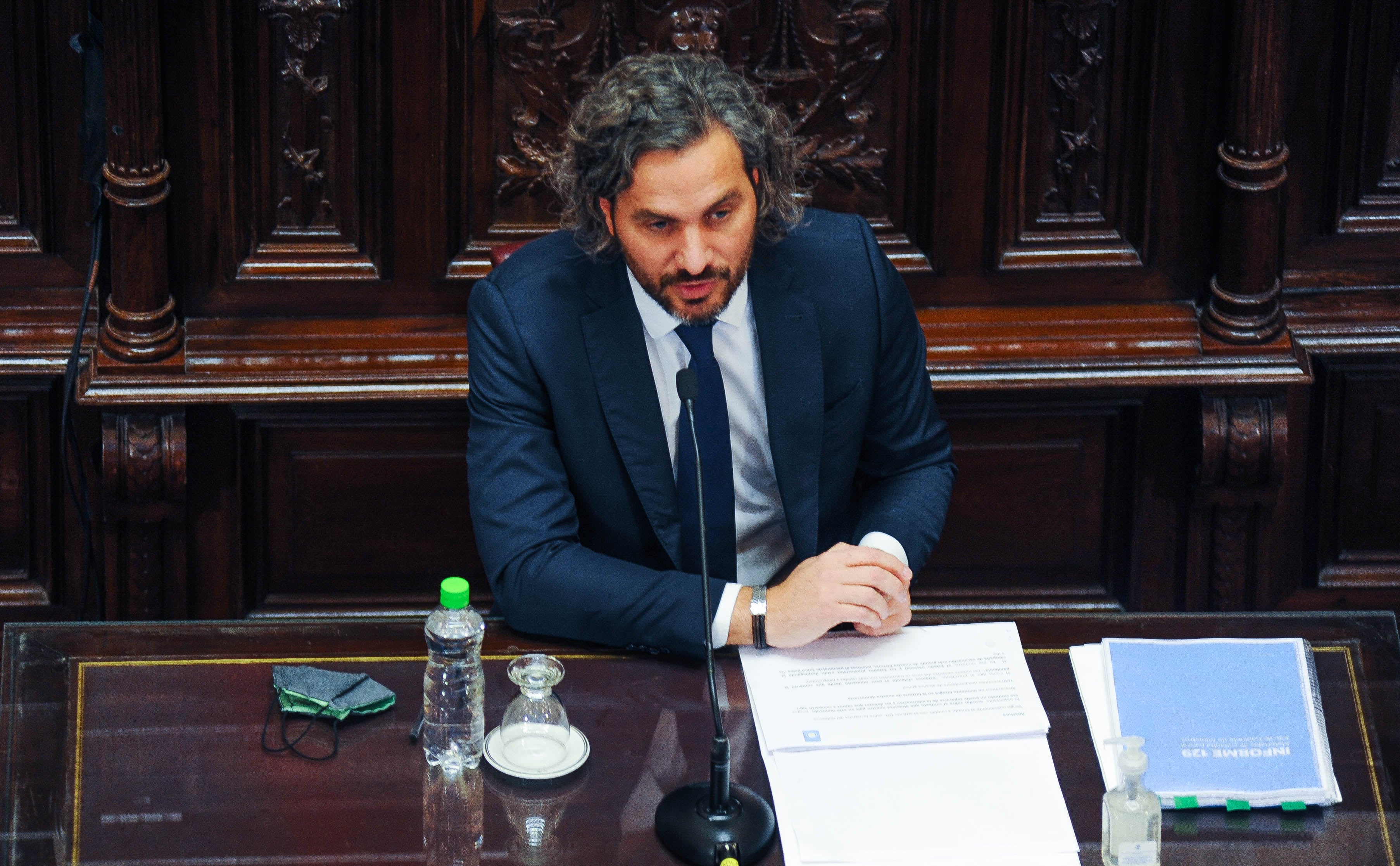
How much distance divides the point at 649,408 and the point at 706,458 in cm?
10

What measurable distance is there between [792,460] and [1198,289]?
3.66ft

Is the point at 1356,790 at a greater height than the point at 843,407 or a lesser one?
lesser

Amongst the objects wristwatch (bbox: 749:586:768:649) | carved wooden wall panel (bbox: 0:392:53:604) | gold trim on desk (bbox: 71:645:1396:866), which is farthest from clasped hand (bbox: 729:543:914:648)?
carved wooden wall panel (bbox: 0:392:53:604)

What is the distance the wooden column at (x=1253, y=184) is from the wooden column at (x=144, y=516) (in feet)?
6.10

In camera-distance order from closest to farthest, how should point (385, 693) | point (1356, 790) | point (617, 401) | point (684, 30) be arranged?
point (1356, 790), point (385, 693), point (617, 401), point (684, 30)

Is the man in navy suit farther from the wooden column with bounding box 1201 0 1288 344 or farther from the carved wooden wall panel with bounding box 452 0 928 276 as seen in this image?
the wooden column with bounding box 1201 0 1288 344

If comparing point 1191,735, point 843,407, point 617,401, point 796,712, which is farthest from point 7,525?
point 1191,735

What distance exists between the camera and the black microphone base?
1.51m

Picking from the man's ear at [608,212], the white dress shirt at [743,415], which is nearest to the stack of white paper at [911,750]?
the white dress shirt at [743,415]

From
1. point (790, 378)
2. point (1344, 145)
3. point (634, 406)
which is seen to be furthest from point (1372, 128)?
point (634, 406)

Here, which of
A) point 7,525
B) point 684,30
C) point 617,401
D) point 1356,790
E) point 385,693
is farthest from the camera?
point 7,525

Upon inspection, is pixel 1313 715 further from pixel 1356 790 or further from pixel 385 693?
pixel 385 693

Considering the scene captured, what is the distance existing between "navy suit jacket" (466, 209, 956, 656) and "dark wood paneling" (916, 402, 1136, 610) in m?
0.69

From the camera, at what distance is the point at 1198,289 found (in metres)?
3.01
